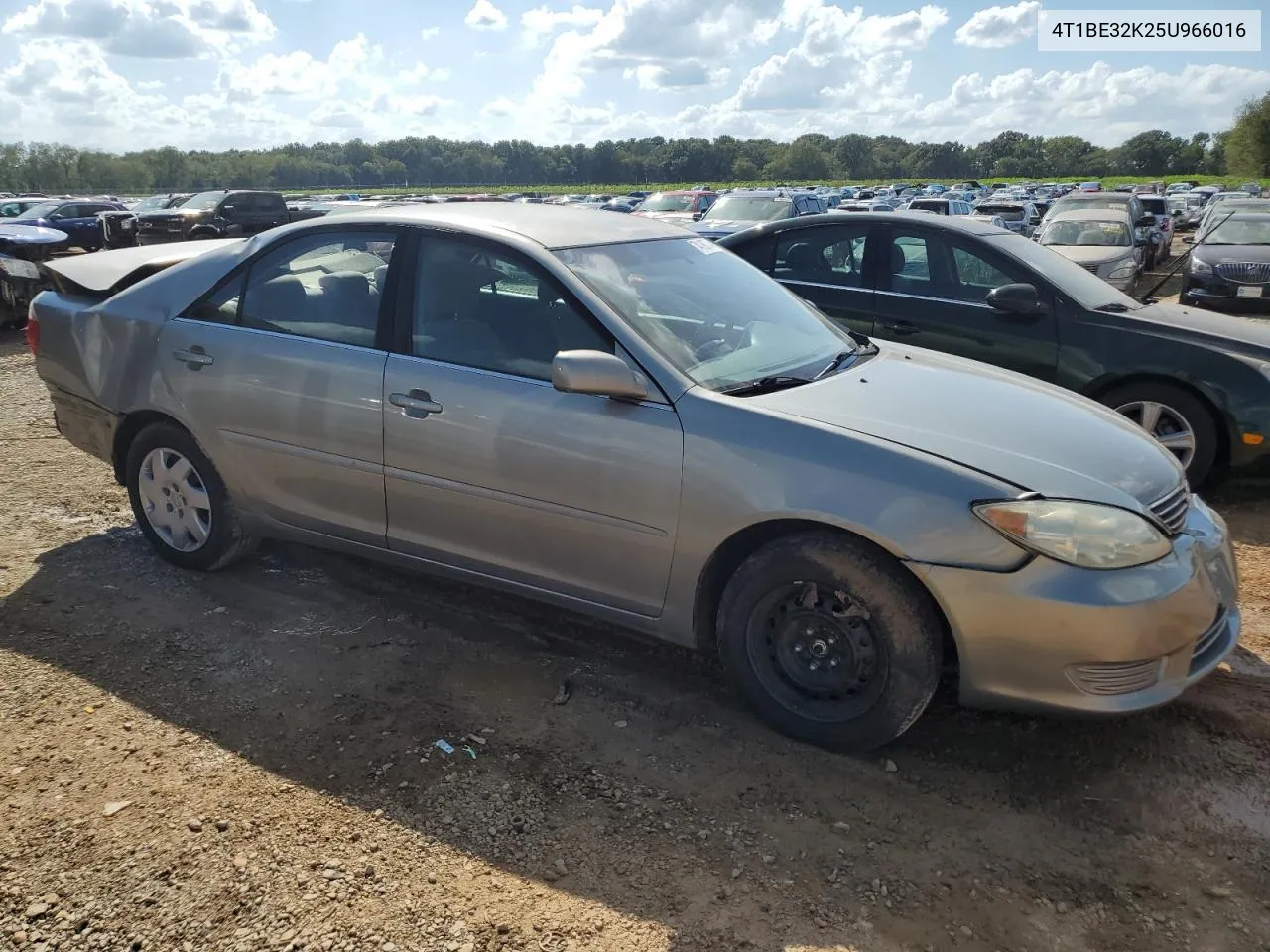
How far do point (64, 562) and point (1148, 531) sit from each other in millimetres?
4623

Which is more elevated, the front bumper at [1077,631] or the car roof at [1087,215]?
the car roof at [1087,215]

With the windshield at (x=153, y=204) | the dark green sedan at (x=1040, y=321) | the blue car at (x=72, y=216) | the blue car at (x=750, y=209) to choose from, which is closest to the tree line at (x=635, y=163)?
the windshield at (x=153, y=204)

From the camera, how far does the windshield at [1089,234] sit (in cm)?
1516

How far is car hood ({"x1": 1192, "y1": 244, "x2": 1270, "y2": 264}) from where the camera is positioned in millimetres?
13438

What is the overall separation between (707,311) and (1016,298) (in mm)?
2928

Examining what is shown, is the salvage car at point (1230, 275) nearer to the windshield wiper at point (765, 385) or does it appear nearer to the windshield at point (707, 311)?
the windshield at point (707, 311)

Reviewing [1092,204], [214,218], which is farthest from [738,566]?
[214,218]

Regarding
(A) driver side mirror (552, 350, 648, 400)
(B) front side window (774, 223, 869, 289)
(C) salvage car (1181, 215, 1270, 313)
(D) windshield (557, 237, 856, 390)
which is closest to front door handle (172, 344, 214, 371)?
(D) windshield (557, 237, 856, 390)

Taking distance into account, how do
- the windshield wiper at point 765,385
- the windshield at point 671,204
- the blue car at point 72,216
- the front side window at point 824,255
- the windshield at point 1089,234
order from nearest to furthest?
the windshield wiper at point 765,385
the front side window at point 824,255
the windshield at point 1089,234
the blue car at point 72,216
the windshield at point 671,204

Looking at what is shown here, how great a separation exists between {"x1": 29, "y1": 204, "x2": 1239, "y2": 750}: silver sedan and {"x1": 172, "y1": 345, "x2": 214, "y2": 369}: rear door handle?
27 millimetres

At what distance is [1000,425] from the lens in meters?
3.17

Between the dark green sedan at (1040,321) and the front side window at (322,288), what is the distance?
3.28 metres

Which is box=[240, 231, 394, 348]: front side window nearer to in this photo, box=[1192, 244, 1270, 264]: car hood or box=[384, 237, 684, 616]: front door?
box=[384, 237, 684, 616]: front door

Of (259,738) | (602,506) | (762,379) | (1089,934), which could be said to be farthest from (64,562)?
(1089,934)
